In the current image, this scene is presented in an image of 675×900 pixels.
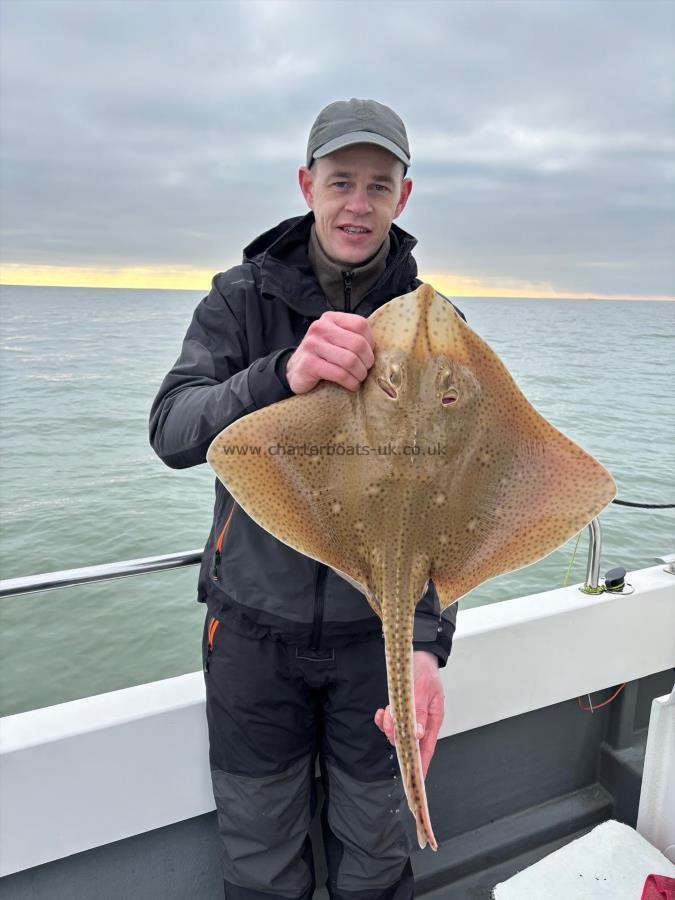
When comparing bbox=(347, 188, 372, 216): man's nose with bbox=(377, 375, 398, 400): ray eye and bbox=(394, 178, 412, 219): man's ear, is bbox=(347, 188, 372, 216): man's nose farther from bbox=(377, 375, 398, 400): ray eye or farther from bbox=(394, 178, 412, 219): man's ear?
bbox=(377, 375, 398, 400): ray eye

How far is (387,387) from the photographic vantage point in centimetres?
125

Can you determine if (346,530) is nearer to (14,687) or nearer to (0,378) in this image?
(14,687)

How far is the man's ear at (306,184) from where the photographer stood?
6.27 feet

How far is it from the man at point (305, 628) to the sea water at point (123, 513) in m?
1.59

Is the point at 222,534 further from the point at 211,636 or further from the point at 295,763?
the point at 295,763

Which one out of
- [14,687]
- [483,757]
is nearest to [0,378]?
[14,687]

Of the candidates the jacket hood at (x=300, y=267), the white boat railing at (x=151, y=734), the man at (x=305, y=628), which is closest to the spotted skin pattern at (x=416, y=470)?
the man at (x=305, y=628)

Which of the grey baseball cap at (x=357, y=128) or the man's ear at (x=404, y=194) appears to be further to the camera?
the man's ear at (x=404, y=194)

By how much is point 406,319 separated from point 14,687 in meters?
6.96

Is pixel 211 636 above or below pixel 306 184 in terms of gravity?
below

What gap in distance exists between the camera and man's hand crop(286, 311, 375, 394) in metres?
1.21

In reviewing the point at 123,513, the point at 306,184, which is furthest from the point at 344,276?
the point at 123,513

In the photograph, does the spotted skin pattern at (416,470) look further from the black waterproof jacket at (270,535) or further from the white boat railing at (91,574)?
the white boat railing at (91,574)

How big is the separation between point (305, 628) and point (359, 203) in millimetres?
1167
